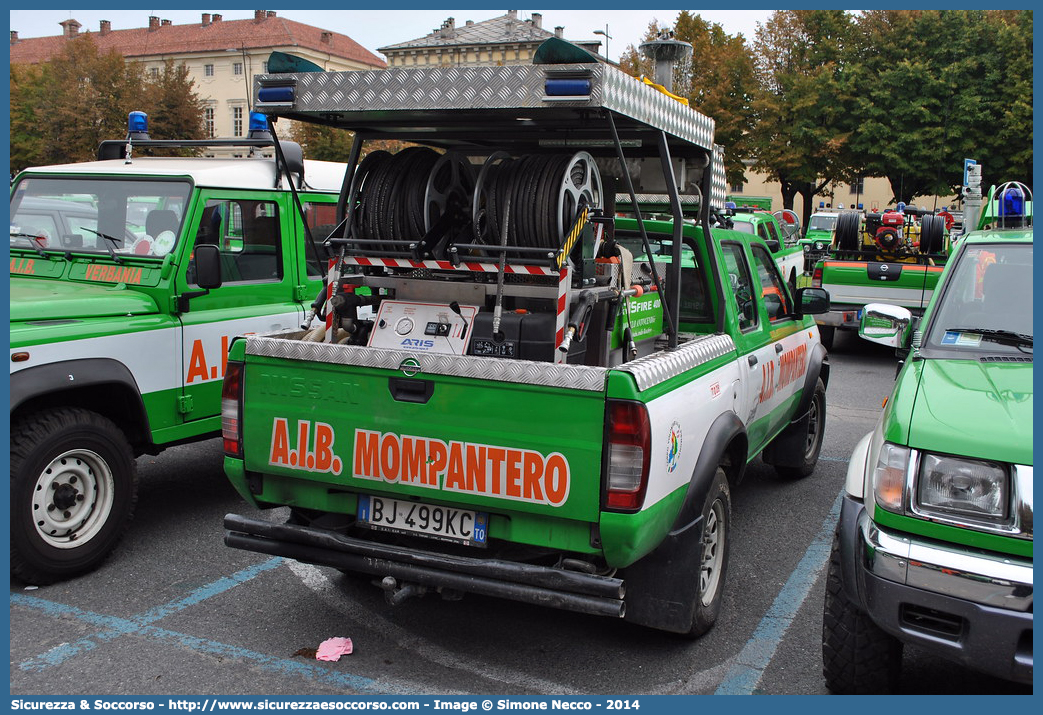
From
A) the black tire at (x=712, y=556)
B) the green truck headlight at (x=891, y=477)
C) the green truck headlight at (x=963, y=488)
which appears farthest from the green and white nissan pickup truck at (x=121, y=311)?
the green truck headlight at (x=963, y=488)

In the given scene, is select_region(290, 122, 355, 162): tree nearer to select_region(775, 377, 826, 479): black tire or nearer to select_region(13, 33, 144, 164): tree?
select_region(13, 33, 144, 164): tree

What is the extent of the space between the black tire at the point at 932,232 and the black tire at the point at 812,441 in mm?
7118

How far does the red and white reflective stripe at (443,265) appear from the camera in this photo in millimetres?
4195

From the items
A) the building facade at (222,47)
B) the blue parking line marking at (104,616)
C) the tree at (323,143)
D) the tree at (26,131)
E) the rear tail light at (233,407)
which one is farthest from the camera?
the building facade at (222,47)

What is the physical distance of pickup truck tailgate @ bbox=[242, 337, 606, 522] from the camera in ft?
11.2

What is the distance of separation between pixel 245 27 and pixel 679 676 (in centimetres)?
8722

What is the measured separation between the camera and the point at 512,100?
3.76 meters

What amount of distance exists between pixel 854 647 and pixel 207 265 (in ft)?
13.4

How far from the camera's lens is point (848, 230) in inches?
533

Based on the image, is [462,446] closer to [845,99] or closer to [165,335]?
[165,335]

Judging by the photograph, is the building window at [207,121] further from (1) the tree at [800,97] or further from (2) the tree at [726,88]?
(1) the tree at [800,97]

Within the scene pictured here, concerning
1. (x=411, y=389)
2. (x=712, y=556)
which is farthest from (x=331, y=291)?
(x=712, y=556)

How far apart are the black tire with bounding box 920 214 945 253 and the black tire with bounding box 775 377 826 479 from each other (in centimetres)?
712
